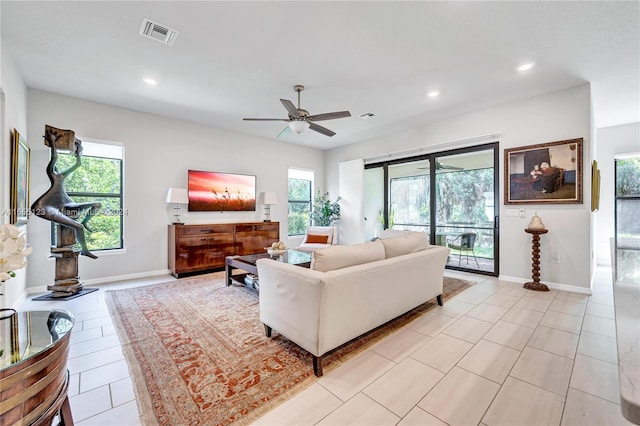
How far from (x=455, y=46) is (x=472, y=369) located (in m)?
2.84

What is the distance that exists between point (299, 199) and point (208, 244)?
2692 millimetres

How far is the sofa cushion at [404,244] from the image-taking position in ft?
8.45

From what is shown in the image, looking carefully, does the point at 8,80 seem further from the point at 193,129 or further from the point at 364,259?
the point at 364,259

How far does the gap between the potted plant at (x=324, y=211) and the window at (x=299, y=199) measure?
0.69ft

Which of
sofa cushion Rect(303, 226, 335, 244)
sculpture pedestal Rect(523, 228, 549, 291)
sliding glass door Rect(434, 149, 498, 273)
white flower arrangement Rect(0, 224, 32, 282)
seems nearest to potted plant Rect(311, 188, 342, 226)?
sofa cushion Rect(303, 226, 335, 244)

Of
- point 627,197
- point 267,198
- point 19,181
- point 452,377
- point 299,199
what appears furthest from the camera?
point 299,199

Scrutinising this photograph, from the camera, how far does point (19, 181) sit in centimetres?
294

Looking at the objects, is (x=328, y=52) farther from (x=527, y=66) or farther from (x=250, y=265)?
(x=250, y=265)

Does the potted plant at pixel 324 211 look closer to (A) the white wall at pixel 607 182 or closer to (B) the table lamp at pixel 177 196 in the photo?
(B) the table lamp at pixel 177 196

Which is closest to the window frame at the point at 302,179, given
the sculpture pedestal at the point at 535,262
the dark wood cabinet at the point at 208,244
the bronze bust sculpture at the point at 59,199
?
the dark wood cabinet at the point at 208,244

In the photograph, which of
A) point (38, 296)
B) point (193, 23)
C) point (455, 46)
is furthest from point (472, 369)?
point (38, 296)

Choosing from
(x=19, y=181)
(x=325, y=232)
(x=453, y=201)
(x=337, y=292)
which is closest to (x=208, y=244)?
(x=325, y=232)

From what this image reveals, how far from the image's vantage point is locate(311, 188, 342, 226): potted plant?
21.8 feet

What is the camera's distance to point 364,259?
2254 mm
